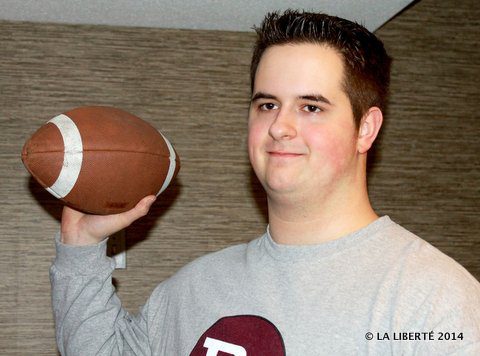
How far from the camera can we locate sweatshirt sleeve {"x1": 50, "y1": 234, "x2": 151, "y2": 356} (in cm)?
147

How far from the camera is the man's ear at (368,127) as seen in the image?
4.60ft

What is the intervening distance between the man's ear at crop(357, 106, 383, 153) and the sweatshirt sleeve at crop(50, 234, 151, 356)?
584mm

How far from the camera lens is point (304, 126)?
1.33 meters

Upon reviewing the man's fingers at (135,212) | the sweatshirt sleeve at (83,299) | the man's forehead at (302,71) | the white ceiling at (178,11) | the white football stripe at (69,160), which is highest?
the white ceiling at (178,11)

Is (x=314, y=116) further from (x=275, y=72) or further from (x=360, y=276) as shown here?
(x=360, y=276)

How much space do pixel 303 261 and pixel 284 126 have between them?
261 mm

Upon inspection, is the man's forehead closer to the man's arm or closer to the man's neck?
the man's neck

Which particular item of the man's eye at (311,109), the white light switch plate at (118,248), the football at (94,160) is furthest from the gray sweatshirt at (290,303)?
the white light switch plate at (118,248)

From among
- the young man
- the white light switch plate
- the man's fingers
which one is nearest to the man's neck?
the young man

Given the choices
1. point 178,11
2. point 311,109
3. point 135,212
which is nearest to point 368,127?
point 311,109

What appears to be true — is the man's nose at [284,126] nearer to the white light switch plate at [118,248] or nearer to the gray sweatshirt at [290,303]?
the gray sweatshirt at [290,303]

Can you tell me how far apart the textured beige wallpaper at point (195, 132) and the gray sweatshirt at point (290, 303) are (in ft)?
2.20

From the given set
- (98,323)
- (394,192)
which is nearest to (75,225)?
(98,323)

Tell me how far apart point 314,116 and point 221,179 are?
96 cm
